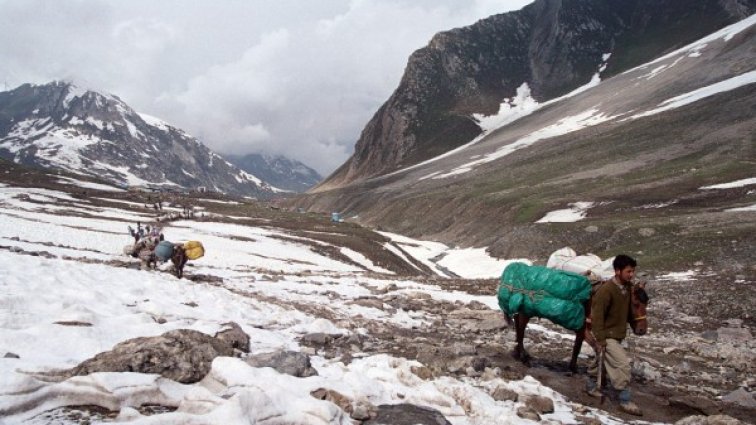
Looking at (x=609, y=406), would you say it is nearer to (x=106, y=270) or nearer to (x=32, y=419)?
(x=32, y=419)

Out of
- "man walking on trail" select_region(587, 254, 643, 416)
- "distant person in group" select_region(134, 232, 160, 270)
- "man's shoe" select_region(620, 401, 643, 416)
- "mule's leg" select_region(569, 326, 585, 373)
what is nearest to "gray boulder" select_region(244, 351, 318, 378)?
"man walking on trail" select_region(587, 254, 643, 416)

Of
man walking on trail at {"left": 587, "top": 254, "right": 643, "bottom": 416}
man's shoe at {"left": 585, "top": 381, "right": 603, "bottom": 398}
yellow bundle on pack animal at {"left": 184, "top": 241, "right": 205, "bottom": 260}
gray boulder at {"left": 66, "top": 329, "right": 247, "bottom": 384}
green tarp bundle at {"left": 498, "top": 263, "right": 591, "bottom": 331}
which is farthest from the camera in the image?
yellow bundle on pack animal at {"left": 184, "top": 241, "right": 205, "bottom": 260}

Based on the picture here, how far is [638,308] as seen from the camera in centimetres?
947

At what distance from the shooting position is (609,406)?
9.03 metres

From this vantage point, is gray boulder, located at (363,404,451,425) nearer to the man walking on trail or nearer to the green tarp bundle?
the man walking on trail

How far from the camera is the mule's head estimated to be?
30.7 feet

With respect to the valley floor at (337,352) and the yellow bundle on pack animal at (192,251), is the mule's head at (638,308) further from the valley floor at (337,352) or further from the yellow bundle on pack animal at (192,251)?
the yellow bundle on pack animal at (192,251)

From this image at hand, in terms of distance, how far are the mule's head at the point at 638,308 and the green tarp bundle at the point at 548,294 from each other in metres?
0.92

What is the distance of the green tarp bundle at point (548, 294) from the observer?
10125mm

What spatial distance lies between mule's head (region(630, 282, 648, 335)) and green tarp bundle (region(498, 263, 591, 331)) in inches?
36.3

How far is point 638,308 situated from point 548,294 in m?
1.80

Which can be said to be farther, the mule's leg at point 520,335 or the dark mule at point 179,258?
the dark mule at point 179,258

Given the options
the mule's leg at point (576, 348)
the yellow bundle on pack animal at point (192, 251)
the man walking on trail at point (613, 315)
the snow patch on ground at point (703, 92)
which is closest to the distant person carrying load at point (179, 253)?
the yellow bundle on pack animal at point (192, 251)

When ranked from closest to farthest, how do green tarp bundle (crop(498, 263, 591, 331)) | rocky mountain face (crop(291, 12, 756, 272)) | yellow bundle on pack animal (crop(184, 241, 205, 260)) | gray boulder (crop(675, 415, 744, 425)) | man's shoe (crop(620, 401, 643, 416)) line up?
gray boulder (crop(675, 415, 744, 425))
man's shoe (crop(620, 401, 643, 416))
green tarp bundle (crop(498, 263, 591, 331))
yellow bundle on pack animal (crop(184, 241, 205, 260))
rocky mountain face (crop(291, 12, 756, 272))
